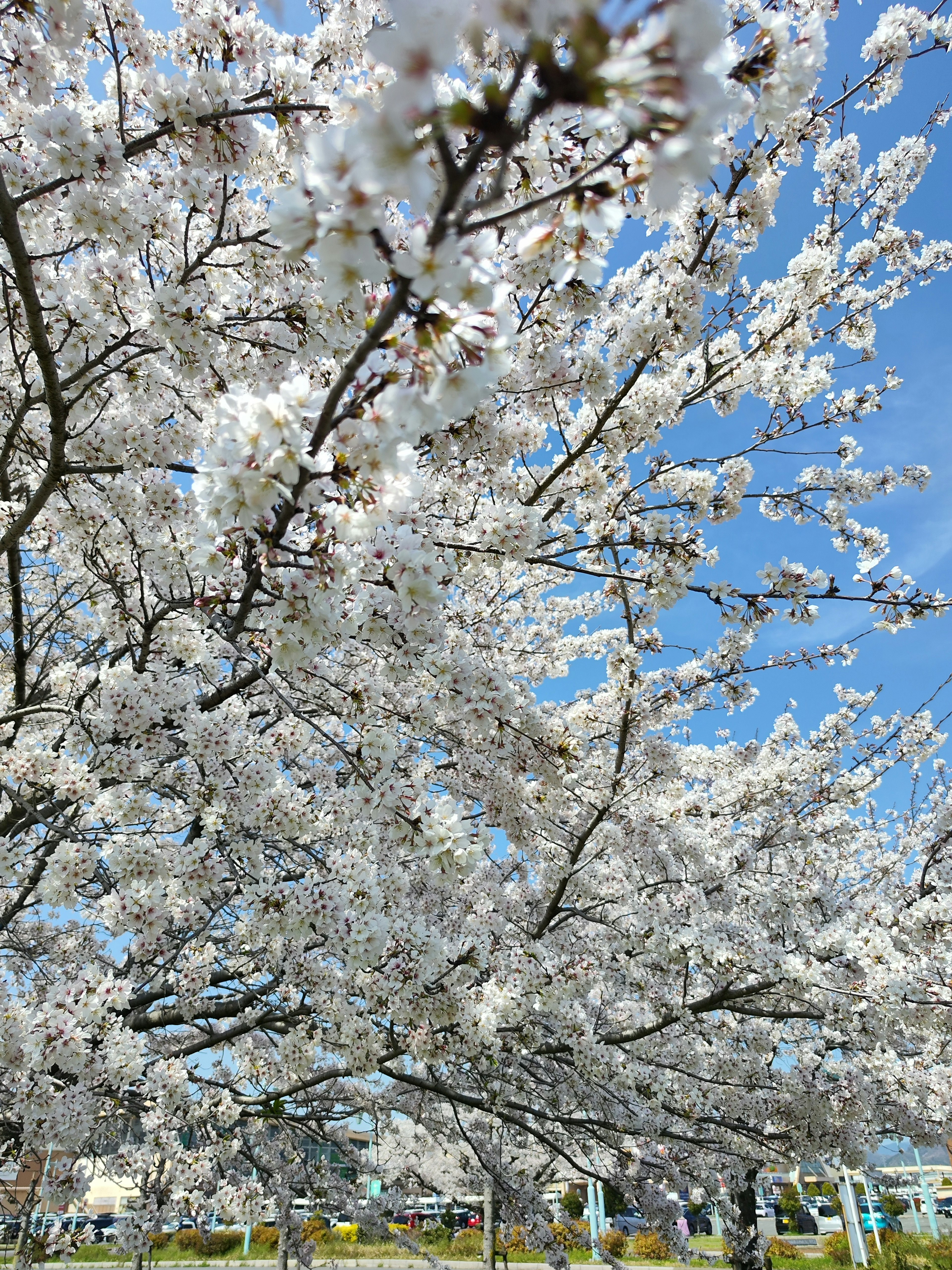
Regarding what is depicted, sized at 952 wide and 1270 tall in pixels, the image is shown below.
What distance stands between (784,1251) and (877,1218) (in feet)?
17.6

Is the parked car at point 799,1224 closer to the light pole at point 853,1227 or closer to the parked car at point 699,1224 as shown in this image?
the parked car at point 699,1224

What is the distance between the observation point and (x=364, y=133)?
0.93 metres

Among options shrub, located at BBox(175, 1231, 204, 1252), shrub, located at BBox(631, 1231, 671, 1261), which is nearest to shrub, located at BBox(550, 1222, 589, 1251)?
shrub, located at BBox(631, 1231, 671, 1261)

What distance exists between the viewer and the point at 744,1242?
7.91 metres

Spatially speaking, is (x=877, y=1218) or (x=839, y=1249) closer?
(x=839, y=1249)

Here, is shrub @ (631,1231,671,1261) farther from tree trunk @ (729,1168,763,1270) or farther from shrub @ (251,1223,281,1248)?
shrub @ (251,1223,281,1248)

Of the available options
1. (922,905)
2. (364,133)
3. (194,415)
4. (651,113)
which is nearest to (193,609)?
(194,415)

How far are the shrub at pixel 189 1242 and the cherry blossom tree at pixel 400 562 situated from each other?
1958cm

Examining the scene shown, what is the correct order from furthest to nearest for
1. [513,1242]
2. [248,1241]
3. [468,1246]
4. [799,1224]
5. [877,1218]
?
[799,1224], [877,1218], [248,1241], [468,1246], [513,1242]

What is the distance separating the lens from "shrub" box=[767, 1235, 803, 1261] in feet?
53.0

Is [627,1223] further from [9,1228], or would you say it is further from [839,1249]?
[9,1228]

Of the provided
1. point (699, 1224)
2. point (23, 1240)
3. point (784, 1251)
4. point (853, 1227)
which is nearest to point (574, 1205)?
point (699, 1224)

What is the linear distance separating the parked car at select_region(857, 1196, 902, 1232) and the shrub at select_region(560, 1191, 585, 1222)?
9492 mm

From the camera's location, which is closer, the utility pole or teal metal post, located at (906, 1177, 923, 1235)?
the utility pole
